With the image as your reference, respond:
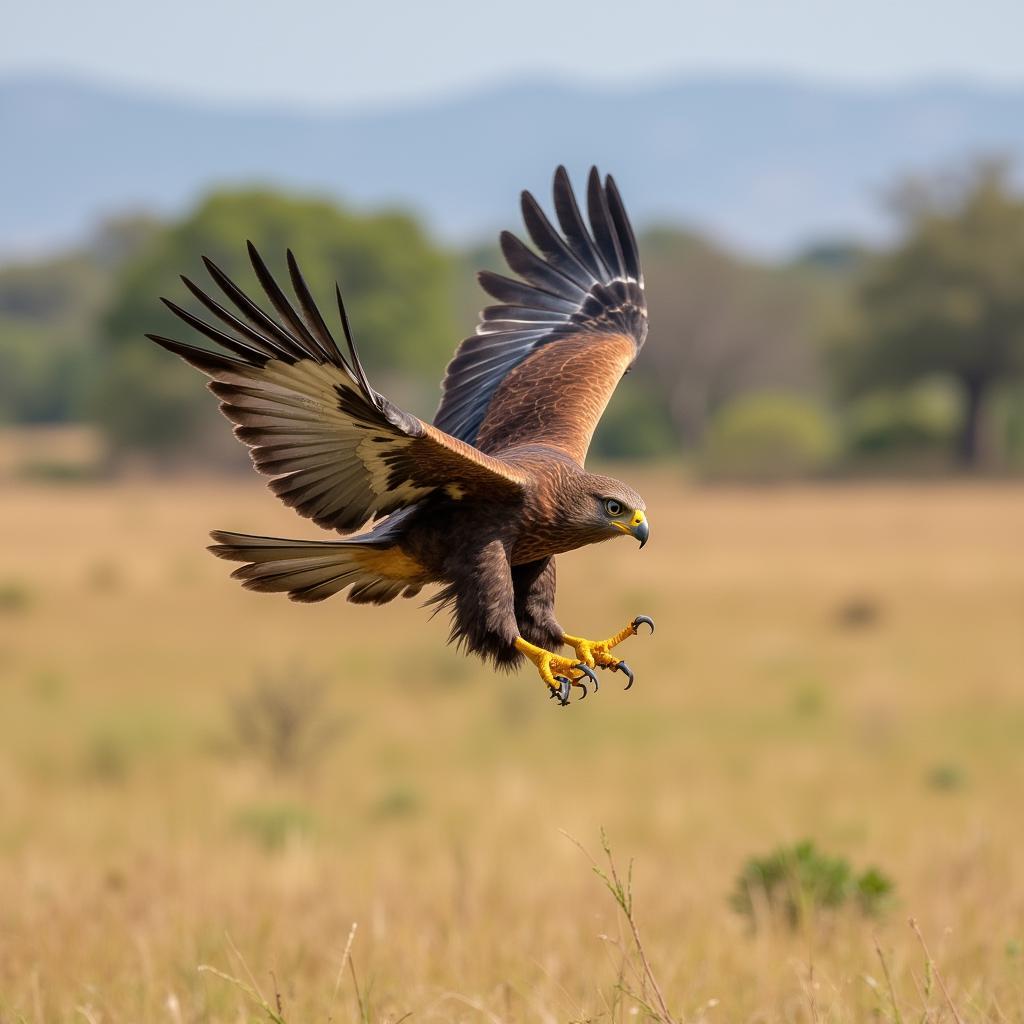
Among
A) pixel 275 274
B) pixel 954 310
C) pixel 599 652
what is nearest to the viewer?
pixel 599 652

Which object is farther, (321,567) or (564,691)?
(321,567)

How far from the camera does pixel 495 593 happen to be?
423 cm

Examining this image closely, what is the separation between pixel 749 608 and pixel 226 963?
20.6m

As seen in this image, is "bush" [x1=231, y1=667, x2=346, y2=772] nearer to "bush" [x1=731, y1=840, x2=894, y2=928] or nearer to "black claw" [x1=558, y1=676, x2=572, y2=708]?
"bush" [x1=731, y1=840, x2=894, y2=928]

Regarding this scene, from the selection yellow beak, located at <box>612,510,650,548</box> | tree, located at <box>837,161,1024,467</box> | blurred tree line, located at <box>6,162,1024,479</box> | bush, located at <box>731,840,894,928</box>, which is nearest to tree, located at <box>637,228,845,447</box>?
blurred tree line, located at <box>6,162,1024,479</box>

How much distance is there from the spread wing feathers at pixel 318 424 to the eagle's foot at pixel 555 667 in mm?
426

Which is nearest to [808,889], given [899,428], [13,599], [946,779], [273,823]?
[273,823]

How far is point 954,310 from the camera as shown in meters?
58.7

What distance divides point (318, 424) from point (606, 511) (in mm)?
803

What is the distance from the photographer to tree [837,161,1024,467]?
5906 cm

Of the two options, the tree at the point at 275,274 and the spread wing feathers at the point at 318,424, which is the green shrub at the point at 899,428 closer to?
the tree at the point at 275,274

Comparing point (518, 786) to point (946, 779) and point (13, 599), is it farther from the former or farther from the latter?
point (13, 599)

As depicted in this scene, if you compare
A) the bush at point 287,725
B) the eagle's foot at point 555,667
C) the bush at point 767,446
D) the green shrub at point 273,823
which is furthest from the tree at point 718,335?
the eagle's foot at point 555,667

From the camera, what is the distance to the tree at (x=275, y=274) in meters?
64.1
